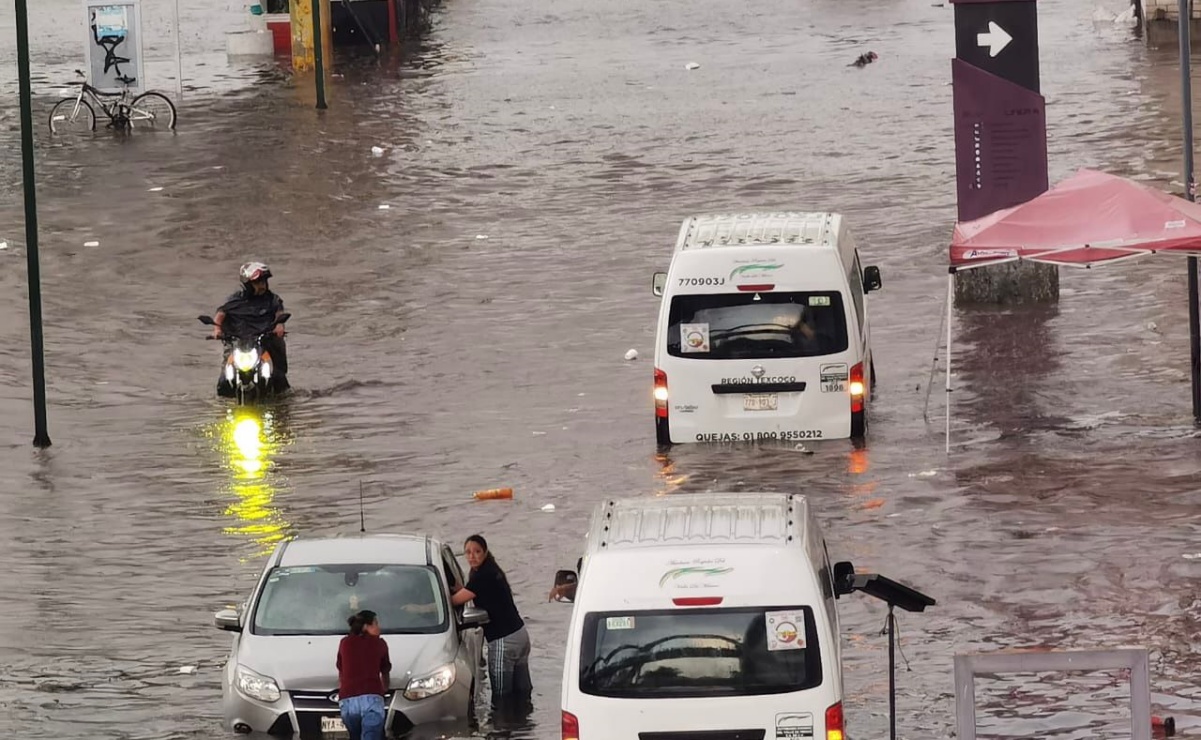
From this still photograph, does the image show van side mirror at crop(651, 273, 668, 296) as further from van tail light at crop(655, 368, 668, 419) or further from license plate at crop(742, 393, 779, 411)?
license plate at crop(742, 393, 779, 411)

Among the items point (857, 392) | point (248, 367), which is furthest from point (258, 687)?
point (248, 367)

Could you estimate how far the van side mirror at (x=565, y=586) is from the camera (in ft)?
44.8

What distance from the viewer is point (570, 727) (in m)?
12.1

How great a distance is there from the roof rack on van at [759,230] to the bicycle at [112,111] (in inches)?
844

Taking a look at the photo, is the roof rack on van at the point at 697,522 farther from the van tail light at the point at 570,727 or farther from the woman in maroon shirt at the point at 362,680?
the woman in maroon shirt at the point at 362,680

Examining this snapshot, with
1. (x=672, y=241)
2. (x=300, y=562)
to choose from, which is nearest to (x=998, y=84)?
(x=672, y=241)

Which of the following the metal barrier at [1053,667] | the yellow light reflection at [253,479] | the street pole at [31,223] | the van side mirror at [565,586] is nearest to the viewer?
the metal barrier at [1053,667]

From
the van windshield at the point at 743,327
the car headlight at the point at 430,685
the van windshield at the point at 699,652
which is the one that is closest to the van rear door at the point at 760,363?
the van windshield at the point at 743,327

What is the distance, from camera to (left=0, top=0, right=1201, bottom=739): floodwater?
16672 millimetres

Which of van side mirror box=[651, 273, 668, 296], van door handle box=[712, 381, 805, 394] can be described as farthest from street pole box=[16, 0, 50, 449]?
van door handle box=[712, 381, 805, 394]

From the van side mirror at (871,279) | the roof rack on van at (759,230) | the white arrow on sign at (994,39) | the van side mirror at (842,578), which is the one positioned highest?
the white arrow on sign at (994,39)

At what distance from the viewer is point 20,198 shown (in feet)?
120

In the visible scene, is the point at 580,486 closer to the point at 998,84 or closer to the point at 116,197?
the point at 998,84

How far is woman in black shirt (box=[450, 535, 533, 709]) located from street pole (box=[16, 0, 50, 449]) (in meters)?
9.69
